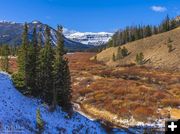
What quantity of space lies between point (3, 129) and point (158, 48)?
14945 cm

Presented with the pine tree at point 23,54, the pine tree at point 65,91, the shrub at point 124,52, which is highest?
the shrub at point 124,52

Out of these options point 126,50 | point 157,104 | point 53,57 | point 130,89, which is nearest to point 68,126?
point 53,57

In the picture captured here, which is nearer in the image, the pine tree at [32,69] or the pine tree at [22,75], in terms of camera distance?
the pine tree at [22,75]

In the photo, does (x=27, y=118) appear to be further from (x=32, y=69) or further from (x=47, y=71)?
(x=32, y=69)

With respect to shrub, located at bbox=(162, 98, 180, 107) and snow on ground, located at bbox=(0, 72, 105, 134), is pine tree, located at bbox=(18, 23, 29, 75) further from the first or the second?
shrub, located at bbox=(162, 98, 180, 107)

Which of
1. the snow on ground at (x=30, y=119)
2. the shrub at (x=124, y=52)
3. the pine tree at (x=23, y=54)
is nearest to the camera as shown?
the snow on ground at (x=30, y=119)

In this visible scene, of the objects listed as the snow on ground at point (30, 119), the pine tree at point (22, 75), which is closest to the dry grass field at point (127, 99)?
the snow on ground at point (30, 119)

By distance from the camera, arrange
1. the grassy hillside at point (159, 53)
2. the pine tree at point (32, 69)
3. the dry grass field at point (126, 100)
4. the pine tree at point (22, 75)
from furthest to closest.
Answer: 1. the grassy hillside at point (159, 53)
2. the dry grass field at point (126, 100)
3. the pine tree at point (32, 69)
4. the pine tree at point (22, 75)

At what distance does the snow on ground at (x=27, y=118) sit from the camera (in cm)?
3656

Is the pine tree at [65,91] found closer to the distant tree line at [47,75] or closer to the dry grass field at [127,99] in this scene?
the distant tree line at [47,75]

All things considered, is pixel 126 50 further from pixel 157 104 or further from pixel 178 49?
pixel 157 104

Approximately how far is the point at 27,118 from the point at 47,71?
13823 millimetres

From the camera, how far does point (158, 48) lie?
577ft

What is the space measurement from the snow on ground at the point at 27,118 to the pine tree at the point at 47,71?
329 cm
